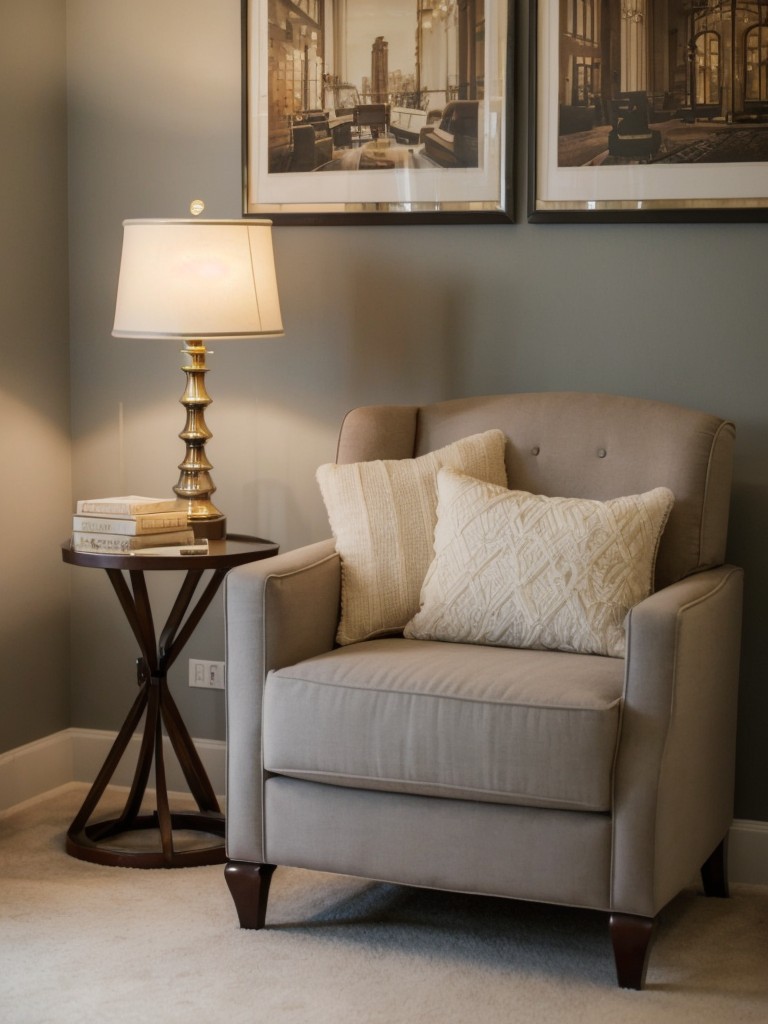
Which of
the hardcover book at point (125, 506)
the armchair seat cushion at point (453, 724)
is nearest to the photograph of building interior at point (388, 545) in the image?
the armchair seat cushion at point (453, 724)

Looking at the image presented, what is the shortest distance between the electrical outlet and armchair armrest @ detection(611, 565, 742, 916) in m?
1.42

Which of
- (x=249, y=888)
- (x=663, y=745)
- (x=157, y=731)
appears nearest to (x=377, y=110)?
(x=157, y=731)

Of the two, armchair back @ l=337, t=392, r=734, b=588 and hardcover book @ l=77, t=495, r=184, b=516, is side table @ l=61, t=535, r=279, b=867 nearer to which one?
hardcover book @ l=77, t=495, r=184, b=516

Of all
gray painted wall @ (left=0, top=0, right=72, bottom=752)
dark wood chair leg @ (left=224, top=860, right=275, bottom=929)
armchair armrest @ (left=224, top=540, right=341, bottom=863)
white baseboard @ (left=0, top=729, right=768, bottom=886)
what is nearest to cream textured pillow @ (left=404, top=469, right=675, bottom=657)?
armchair armrest @ (left=224, top=540, right=341, bottom=863)

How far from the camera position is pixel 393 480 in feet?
9.41

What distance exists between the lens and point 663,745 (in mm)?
2281

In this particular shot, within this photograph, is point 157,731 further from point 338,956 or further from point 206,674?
point 338,956

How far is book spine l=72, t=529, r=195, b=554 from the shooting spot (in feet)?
9.49

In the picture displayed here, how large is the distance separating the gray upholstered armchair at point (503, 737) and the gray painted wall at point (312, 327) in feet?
0.88

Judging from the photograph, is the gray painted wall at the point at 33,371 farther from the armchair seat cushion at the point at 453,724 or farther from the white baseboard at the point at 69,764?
the armchair seat cushion at the point at 453,724

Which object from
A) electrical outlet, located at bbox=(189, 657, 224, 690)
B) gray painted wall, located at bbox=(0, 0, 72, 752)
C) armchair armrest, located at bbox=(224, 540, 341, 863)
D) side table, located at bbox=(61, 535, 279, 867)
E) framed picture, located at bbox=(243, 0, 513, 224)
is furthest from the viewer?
electrical outlet, located at bbox=(189, 657, 224, 690)

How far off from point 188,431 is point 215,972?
1252 mm

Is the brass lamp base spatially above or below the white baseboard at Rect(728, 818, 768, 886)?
above

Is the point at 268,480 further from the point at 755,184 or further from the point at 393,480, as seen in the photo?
the point at 755,184
